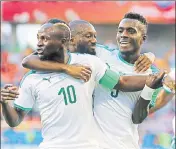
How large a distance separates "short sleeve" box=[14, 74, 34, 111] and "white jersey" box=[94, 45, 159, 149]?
51cm

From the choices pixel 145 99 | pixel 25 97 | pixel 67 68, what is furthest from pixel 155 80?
pixel 25 97

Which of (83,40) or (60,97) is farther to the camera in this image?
(83,40)

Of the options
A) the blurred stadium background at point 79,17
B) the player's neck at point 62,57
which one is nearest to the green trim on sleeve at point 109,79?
the player's neck at point 62,57

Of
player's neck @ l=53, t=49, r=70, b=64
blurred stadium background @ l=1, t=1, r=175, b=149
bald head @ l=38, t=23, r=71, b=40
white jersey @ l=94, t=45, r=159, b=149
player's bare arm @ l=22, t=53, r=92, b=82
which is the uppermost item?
bald head @ l=38, t=23, r=71, b=40

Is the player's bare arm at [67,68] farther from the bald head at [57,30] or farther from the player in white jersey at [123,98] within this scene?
the player in white jersey at [123,98]

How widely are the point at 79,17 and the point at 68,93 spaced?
8772 mm

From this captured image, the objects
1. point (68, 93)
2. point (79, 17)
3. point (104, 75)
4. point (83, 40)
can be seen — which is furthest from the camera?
point (79, 17)

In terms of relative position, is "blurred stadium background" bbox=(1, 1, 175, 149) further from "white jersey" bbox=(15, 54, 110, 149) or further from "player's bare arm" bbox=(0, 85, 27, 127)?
"white jersey" bbox=(15, 54, 110, 149)

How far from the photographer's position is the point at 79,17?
12.4 metres

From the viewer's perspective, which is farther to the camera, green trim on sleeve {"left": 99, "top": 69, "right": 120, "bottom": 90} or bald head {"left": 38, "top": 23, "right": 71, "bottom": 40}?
green trim on sleeve {"left": 99, "top": 69, "right": 120, "bottom": 90}

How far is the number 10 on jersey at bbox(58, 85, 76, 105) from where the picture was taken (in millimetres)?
3742

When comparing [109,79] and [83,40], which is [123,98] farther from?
[83,40]

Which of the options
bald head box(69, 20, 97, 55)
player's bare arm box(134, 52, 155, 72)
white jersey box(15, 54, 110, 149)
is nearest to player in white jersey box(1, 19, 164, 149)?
white jersey box(15, 54, 110, 149)

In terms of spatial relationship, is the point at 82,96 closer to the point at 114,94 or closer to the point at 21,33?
the point at 114,94
